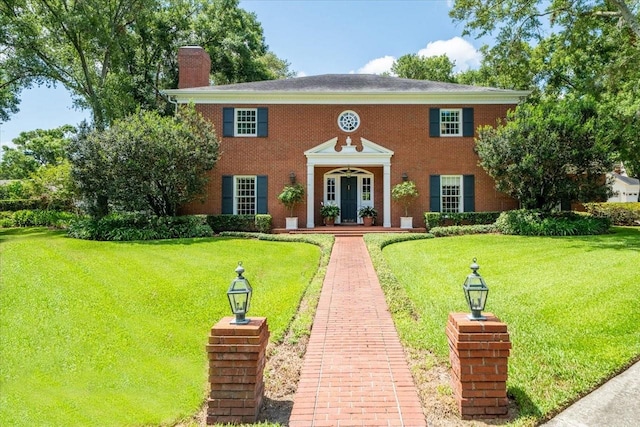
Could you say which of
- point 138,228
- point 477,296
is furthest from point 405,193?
point 477,296

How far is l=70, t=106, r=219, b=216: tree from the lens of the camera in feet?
46.5

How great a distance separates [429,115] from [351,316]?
1403cm

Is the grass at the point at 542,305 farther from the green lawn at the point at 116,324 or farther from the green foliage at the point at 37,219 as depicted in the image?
the green foliage at the point at 37,219

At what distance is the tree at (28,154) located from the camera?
4631 cm

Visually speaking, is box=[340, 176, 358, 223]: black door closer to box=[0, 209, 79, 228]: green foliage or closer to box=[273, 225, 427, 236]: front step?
box=[273, 225, 427, 236]: front step

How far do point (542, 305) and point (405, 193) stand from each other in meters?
11.0

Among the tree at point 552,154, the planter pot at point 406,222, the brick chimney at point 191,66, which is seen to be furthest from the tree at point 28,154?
the tree at point 552,154

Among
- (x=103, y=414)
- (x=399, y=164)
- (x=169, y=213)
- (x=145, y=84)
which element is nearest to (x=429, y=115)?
(x=399, y=164)

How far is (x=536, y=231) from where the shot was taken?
47.8ft

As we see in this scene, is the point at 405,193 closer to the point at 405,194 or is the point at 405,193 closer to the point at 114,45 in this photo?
the point at 405,194

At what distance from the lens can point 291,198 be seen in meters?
17.1

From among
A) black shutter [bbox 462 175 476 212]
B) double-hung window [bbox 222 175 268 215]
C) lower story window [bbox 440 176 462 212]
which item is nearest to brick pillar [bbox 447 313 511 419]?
double-hung window [bbox 222 175 268 215]

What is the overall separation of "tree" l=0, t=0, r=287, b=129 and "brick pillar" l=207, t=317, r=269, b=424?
17.1m

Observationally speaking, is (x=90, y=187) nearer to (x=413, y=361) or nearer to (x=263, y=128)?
(x=263, y=128)
